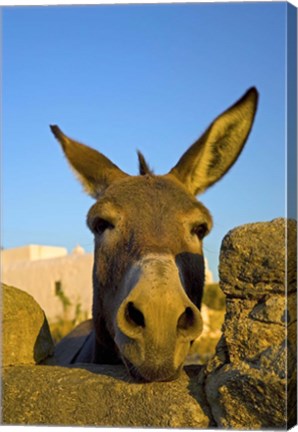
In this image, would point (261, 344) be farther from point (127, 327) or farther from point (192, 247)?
point (192, 247)

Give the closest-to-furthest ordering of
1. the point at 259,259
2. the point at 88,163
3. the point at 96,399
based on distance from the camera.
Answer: the point at 259,259, the point at 96,399, the point at 88,163

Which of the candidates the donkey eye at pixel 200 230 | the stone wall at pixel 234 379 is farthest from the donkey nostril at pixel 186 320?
the donkey eye at pixel 200 230

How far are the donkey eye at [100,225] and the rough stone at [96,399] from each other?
2.93 feet

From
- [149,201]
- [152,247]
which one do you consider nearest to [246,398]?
[152,247]

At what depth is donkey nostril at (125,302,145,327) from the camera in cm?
297

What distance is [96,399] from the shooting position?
3.24 m

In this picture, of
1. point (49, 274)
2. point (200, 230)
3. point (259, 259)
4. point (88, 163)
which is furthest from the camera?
point (49, 274)

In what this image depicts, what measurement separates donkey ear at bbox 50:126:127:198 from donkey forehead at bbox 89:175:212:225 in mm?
406

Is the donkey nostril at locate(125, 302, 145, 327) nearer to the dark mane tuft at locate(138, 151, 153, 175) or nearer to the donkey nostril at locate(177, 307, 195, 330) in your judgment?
the donkey nostril at locate(177, 307, 195, 330)

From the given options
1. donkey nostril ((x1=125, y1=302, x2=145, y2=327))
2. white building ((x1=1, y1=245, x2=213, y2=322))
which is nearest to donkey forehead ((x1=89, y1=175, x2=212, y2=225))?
donkey nostril ((x1=125, y1=302, x2=145, y2=327))

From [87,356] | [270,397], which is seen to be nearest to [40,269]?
[87,356]

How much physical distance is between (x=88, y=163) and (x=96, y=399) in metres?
1.96

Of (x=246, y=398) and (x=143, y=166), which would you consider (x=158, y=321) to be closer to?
(x=246, y=398)

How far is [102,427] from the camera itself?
3.26 m
